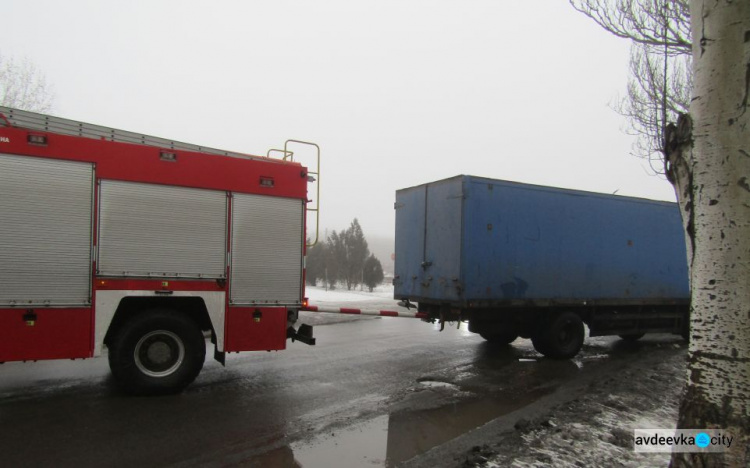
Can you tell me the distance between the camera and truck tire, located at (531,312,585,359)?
9.19 metres

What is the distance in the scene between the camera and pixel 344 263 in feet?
198

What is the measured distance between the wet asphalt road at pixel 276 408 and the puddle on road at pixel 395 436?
1 centimetres

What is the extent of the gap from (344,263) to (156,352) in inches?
2139

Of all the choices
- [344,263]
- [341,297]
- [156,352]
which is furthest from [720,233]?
[344,263]

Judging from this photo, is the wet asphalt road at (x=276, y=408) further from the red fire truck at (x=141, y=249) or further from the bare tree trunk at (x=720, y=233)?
the bare tree trunk at (x=720, y=233)

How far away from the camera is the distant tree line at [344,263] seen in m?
58.1

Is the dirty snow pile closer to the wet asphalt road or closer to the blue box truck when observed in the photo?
the wet asphalt road

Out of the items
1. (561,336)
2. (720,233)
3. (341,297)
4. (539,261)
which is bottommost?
(341,297)

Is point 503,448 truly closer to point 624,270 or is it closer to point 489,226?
point 489,226

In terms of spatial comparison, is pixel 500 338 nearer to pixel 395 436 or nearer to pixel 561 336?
pixel 561 336

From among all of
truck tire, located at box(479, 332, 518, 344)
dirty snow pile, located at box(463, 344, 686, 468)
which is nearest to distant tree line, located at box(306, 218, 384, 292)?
truck tire, located at box(479, 332, 518, 344)

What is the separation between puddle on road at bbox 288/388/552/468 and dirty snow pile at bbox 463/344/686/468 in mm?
581

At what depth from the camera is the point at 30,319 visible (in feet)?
17.9

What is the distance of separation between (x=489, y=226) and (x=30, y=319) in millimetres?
6795
